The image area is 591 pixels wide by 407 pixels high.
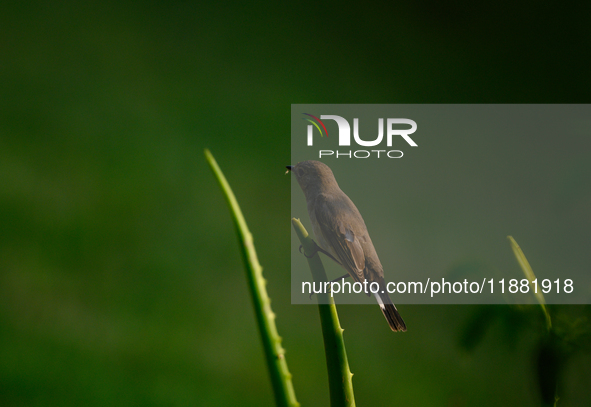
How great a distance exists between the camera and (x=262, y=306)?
0.17m

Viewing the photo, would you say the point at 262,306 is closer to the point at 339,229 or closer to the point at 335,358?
the point at 335,358

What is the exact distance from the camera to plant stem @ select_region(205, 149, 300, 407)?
0.55ft

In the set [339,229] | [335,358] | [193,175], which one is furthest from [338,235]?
[193,175]

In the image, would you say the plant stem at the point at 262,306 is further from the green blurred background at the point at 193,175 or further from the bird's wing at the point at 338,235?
the green blurred background at the point at 193,175

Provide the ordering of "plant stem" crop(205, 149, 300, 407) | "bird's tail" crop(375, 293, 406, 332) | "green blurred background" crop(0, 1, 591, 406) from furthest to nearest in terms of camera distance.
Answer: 1. "green blurred background" crop(0, 1, 591, 406)
2. "bird's tail" crop(375, 293, 406, 332)
3. "plant stem" crop(205, 149, 300, 407)

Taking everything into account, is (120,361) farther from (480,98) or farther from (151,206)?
(480,98)

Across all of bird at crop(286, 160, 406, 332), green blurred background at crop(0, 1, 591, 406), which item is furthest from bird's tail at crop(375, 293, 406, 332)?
green blurred background at crop(0, 1, 591, 406)

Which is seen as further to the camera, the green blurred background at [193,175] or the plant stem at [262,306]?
the green blurred background at [193,175]

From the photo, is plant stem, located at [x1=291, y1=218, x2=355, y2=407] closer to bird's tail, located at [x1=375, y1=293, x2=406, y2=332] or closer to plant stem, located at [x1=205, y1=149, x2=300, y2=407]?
plant stem, located at [x1=205, y1=149, x2=300, y2=407]

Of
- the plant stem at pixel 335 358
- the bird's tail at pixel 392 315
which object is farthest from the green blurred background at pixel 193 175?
the plant stem at pixel 335 358

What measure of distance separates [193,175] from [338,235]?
0.72 m

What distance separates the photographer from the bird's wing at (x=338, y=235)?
38 centimetres

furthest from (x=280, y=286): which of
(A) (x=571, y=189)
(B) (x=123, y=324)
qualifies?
(A) (x=571, y=189)

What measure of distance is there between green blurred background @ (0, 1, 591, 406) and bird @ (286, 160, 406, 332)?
56cm
